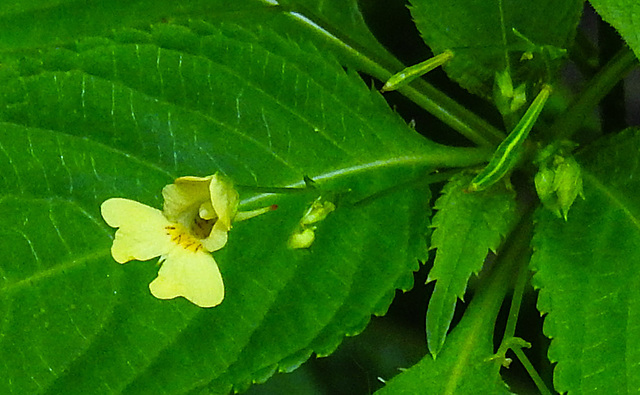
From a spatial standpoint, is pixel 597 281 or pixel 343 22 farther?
pixel 343 22

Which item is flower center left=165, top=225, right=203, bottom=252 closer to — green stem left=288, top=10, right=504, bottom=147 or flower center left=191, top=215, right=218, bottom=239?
flower center left=191, top=215, right=218, bottom=239

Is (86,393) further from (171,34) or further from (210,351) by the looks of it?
(171,34)

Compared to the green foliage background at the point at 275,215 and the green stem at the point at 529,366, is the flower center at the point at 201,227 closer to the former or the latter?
the green foliage background at the point at 275,215

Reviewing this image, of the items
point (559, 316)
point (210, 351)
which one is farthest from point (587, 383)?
point (210, 351)

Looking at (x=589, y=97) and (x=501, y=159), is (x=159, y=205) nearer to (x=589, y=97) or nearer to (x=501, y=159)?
(x=501, y=159)

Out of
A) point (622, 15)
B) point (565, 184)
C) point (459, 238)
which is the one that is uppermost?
point (622, 15)

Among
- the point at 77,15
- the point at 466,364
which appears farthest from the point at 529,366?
the point at 77,15

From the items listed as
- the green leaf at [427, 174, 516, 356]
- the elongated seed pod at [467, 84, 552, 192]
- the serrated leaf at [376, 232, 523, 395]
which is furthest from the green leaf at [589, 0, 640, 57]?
the serrated leaf at [376, 232, 523, 395]
